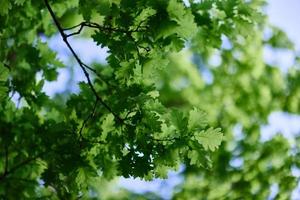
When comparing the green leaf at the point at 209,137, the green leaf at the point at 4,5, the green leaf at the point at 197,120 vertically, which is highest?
the green leaf at the point at 4,5

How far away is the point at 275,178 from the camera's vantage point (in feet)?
14.3

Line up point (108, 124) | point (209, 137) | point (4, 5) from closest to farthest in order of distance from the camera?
1. point (209, 137)
2. point (4, 5)
3. point (108, 124)

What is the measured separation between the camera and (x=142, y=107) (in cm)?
240

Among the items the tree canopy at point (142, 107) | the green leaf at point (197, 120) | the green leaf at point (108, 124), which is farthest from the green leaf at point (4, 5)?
the green leaf at point (197, 120)

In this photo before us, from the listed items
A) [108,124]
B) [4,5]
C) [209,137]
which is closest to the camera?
[209,137]

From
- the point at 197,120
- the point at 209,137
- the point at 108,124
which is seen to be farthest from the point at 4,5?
the point at 209,137

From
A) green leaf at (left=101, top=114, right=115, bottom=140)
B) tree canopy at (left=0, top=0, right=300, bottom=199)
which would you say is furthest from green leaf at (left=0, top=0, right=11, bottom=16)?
green leaf at (left=101, top=114, right=115, bottom=140)

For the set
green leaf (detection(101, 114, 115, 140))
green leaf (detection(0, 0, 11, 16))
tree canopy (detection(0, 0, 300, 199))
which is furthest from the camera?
green leaf (detection(101, 114, 115, 140))

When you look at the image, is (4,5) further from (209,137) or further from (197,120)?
(209,137)

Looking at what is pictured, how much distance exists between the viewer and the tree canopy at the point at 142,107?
2.30m

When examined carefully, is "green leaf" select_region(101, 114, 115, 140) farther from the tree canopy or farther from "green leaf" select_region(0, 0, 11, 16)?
"green leaf" select_region(0, 0, 11, 16)

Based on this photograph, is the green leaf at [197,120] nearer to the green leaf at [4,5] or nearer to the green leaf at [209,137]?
the green leaf at [209,137]

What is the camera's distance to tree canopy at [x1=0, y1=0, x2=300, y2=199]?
2.30 meters

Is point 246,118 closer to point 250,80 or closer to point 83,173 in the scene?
point 250,80
